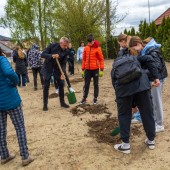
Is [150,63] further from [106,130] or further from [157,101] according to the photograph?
[106,130]

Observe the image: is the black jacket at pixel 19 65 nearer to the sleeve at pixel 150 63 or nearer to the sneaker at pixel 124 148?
the sneaker at pixel 124 148

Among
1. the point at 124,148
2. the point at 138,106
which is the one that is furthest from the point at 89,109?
the point at 138,106

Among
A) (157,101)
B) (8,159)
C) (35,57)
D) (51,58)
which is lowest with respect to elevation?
(8,159)

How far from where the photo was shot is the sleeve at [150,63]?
13.9ft

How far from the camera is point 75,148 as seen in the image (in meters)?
4.66

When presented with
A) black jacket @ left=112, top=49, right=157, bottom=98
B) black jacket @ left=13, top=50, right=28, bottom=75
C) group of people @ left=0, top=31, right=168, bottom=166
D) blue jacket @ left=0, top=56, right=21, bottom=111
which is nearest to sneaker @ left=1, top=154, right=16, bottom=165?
group of people @ left=0, top=31, right=168, bottom=166

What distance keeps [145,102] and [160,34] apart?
14.3 m

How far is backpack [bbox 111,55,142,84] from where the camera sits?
13.0ft

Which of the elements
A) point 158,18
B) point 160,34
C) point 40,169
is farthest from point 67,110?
point 158,18

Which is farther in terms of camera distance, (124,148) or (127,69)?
(124,148)

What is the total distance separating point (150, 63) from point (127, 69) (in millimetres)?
480

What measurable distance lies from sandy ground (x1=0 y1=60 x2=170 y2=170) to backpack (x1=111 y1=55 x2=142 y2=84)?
114 centimetres

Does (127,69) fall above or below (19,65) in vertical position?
above

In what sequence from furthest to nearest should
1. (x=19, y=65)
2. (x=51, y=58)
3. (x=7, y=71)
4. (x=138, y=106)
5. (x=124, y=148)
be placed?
(x=19, y=65), (x=51, y=58), (x=124, y=148), (x=138, y=106), (x=7, y=71)
